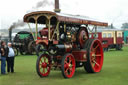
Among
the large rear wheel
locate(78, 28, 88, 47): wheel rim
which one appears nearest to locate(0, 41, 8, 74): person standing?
locate(78, 28, 88, 47): wheel rim

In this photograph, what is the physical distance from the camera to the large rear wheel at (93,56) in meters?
8.64

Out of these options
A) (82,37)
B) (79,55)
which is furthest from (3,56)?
(82,37)

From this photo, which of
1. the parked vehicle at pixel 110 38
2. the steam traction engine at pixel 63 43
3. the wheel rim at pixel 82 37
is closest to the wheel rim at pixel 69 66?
the steam traction engine at pixel 63 43

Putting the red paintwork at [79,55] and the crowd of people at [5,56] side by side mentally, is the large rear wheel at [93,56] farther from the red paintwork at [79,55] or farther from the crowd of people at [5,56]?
the crowd of people at [5,56]

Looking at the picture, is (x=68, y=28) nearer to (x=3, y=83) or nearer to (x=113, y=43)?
(x=3, y=83)

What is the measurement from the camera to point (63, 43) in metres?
8.12

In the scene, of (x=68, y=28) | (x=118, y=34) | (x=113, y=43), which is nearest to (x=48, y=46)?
(x=68, y=28)

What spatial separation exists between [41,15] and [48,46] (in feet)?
3.39

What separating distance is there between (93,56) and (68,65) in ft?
5.98

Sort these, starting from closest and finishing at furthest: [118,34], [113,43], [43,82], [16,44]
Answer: [43,82] → [16,44] → [113,43] → [118,34]

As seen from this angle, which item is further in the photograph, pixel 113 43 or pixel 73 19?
pixel 113 43

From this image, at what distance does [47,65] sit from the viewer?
26.9ft

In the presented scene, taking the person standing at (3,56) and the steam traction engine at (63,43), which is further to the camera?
the person standing at (3,56)

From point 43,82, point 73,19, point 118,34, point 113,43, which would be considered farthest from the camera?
point 118,34
